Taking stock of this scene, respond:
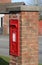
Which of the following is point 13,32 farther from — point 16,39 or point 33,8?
point 33,8

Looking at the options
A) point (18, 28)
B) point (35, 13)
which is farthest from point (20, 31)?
point (35, 13)

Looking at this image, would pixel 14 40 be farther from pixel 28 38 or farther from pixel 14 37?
pixel 28 38

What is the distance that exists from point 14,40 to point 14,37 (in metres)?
0.08

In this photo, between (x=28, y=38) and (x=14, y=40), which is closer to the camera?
(x=28, y=38)

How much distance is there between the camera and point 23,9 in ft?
24.2

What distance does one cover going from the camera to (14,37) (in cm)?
762

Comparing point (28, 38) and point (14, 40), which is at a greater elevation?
point (28, 38)

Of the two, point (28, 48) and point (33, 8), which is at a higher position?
point (33, 8)

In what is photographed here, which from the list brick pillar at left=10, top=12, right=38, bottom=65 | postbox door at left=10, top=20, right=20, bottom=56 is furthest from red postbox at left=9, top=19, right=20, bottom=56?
brick pillar at left=10, top=12, right=38, bottom=65

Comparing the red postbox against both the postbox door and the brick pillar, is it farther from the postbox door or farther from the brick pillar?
the brick pillar

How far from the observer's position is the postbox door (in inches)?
293

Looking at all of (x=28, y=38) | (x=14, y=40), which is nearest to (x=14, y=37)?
(x=14, y=40)

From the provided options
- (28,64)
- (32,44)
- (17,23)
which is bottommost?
(28,64)

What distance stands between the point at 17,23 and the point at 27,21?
0.26 meters
